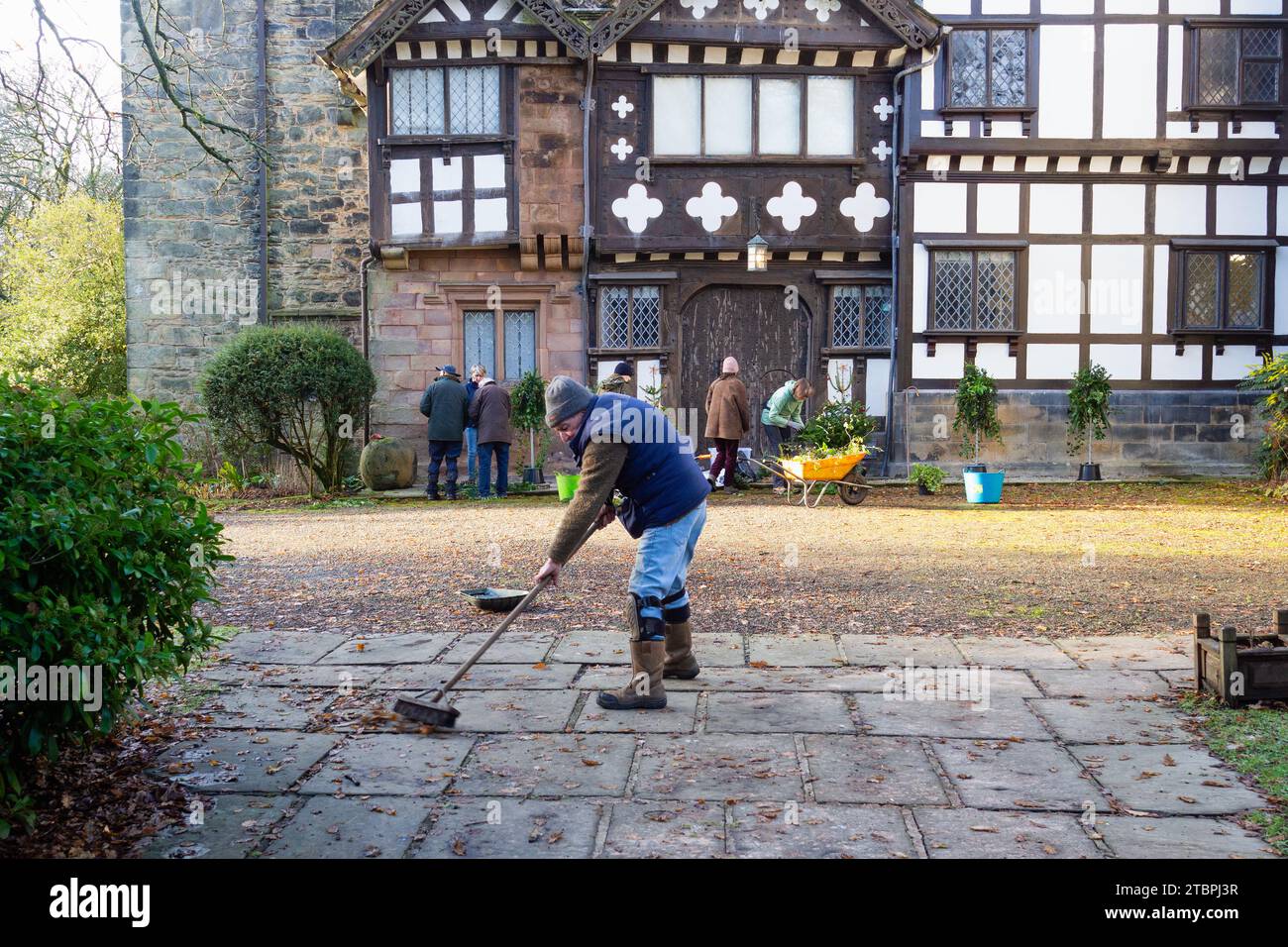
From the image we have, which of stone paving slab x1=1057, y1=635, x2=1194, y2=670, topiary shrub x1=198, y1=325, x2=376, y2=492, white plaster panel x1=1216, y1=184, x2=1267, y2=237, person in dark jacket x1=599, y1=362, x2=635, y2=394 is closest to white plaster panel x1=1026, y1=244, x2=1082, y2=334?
white plaster panel x1=1216, y1=184, x2=1267, y2=237

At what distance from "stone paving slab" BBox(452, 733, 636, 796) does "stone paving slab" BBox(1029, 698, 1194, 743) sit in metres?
1.91

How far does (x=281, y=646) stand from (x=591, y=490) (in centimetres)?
241

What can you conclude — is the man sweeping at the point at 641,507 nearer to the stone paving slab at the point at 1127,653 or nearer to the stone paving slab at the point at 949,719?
the stone paving slab at the point at 949,719

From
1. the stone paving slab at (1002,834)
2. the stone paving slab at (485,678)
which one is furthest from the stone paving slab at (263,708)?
the stone paving slab at (1002,834)

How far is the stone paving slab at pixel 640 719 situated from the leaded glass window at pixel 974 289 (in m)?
12.8

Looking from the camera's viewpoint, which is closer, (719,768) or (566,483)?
(719,768)

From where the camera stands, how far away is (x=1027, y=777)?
434 cm

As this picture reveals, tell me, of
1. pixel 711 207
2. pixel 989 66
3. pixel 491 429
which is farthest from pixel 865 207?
pixel 491 429

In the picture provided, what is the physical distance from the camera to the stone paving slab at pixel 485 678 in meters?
5.70

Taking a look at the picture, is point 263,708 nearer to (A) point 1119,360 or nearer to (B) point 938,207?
(B) point 938,207

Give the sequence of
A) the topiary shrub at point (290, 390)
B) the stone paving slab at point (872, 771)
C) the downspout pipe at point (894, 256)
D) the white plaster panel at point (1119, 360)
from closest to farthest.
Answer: the stone paving slab at point (872, 771), the topiary shrub at point (290, 390), the downspout pipe at point (894, 256), the white plaster panel at point (1119, 360)

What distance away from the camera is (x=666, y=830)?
3855mm

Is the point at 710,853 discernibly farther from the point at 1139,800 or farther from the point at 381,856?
the point at 1139,800
